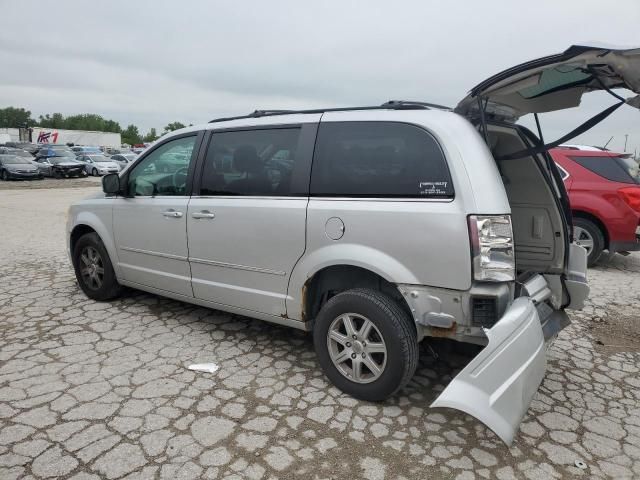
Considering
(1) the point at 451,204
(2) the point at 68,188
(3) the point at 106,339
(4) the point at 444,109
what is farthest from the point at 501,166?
(2) the point at 68,188

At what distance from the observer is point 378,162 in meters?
2.94

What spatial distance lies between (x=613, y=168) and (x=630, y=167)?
0.26 m

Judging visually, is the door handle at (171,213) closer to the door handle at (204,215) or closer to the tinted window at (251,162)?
the door handle at (204,215)

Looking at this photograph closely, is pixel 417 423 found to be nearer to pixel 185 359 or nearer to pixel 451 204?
pixel 451 204

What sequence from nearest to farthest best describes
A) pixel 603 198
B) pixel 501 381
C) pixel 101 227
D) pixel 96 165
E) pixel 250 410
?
pixel 501 381
pixel 250 410
pixel 101 227
pixel 603 198
pixel 96 165

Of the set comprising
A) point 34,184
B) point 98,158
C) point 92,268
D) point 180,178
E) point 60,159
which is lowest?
point 34,184

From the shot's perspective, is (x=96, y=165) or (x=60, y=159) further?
(x=96, y=165)

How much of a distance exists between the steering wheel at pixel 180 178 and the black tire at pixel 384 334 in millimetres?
1705

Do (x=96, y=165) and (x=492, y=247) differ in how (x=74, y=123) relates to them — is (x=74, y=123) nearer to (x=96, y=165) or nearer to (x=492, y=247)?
(x=96, y=165)

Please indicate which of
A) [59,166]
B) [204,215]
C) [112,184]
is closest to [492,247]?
[204,215]

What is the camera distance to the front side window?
3.97 meters

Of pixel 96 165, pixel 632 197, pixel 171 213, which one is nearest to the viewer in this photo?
pixel 171 213

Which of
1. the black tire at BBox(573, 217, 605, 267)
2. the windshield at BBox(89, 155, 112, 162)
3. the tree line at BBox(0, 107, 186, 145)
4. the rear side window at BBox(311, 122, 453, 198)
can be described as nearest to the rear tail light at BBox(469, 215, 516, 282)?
the rear side window at BBox(311, 122, 453, 198)

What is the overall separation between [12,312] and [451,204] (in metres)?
4.27
